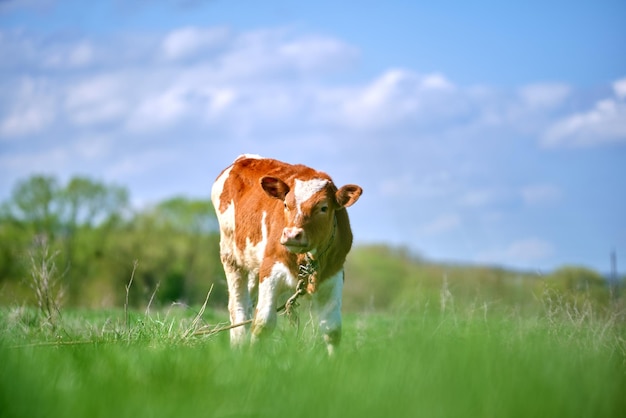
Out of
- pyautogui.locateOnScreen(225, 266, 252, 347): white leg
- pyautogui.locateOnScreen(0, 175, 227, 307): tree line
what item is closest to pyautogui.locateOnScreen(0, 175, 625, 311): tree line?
pyautogui.locateOnScreen(0, 175, 227, 307): tree line

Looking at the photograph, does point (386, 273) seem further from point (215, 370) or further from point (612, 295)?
point (215, 370)

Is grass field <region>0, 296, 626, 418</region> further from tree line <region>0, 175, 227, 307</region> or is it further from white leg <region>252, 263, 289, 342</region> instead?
tree line <region>0, 175, 227, 307</region>

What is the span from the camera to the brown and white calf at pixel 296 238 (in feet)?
28.6

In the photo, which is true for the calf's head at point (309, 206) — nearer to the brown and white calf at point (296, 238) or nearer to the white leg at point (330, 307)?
the brown and white calf at point (296, 238)

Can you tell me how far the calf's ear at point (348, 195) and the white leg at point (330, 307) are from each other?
0.89m

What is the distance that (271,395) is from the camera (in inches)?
195

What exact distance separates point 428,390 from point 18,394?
256 centimetres

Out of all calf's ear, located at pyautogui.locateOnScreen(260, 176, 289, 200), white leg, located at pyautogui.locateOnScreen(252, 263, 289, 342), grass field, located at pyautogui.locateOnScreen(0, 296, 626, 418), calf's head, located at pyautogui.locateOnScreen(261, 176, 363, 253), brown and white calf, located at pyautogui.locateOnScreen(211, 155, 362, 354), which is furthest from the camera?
calf's ear, located at pyautogui.locateOnScreen(260, 176, 289, 200)

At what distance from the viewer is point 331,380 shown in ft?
17.1

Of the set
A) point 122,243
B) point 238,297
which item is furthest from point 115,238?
point 238,297

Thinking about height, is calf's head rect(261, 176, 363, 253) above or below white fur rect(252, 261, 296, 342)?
above

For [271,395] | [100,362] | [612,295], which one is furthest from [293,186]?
[612,295]

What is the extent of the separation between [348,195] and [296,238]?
1047mm

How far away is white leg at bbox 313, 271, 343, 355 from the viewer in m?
9.02
